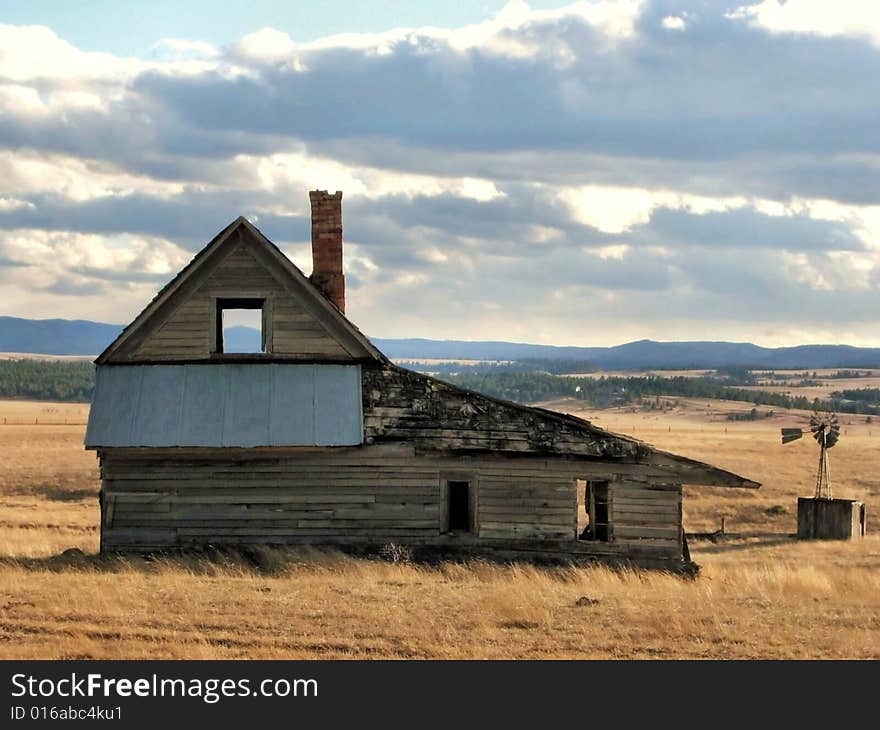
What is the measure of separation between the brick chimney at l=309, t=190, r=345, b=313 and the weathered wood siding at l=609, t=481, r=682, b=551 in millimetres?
6692

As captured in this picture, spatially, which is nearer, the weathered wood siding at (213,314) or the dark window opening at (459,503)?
the weathered wood siding at (213,314)

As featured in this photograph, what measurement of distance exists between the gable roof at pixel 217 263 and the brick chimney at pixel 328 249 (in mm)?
1203

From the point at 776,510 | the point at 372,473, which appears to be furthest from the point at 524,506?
the point at 776,510

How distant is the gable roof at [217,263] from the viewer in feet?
74.1

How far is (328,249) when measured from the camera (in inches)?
953

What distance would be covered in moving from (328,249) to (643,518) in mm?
8201

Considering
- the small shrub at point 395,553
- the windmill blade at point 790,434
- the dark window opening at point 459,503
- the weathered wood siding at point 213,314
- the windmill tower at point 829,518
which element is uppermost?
the weathered wood siding at point 213,314

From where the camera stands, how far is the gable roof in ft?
74.1

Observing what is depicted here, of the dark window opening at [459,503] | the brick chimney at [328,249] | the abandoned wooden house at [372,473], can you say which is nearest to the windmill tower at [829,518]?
the dark window opening at [459,503]

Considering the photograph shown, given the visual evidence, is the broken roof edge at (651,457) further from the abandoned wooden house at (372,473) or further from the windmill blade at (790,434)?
the windmill blade at (790,434)

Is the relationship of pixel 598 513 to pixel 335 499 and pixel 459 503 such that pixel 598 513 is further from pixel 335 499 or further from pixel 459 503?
pixel 459 503

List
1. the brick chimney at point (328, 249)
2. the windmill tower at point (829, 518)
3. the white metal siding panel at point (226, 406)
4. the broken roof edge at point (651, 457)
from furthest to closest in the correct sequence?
the windmill tower at point (829, 518)
the brick chimney at point (328, 249)
the broken roof edge at point (651, 457)
the white metal siding panel at point (226, 406)

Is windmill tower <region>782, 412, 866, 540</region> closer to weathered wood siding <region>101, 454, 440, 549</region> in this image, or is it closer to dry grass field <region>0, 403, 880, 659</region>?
dry grass field <region>0, 403, 880, 659</region>

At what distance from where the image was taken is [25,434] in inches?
3142
